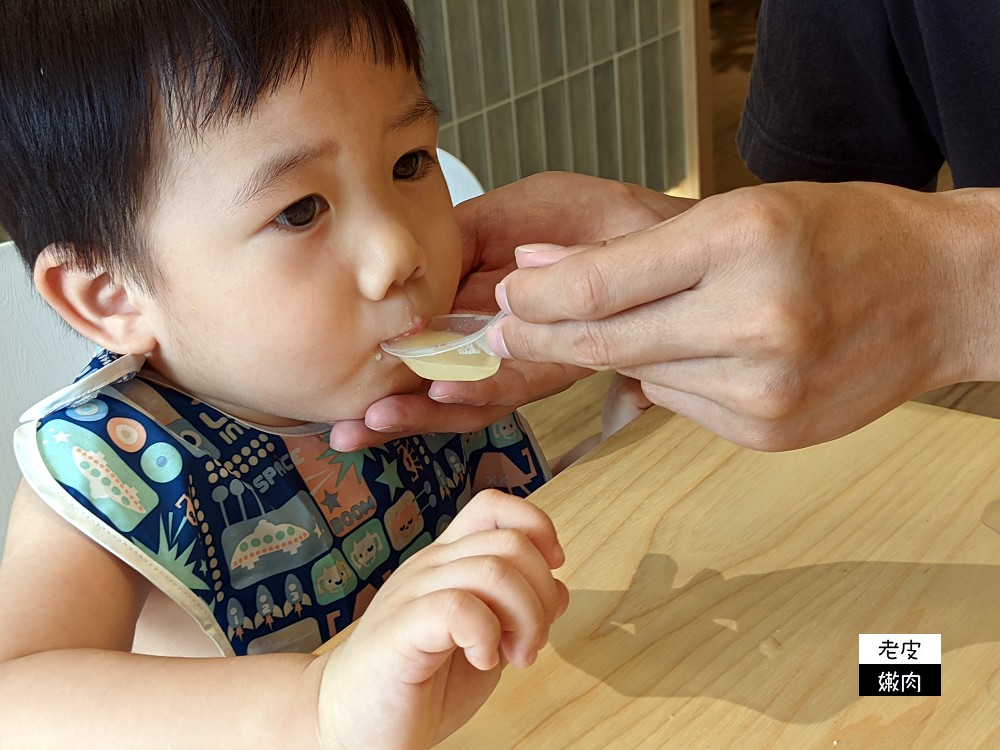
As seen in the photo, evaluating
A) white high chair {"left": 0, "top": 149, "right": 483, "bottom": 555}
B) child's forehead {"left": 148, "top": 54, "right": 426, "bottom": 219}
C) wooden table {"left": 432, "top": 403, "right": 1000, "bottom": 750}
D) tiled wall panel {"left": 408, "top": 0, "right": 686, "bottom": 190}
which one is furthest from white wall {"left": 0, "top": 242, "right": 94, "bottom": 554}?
tiled wall panel {"left": 408, "top": 0, "right": 686, "bottom": 190}

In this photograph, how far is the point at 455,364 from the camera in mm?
782

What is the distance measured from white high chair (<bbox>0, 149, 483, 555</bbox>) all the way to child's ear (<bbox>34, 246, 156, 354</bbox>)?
0.09 metres

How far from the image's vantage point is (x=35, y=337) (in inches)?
36.2

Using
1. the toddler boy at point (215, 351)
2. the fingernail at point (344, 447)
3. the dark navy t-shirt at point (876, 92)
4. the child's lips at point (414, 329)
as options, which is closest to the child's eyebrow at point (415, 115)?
the toddler boy at point (215, 351)

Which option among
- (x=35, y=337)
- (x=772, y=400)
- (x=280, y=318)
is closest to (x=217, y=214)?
(x=280, y=318)

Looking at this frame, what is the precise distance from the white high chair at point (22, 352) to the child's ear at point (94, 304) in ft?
0.31

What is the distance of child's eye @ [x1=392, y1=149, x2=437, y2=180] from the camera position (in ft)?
2.76

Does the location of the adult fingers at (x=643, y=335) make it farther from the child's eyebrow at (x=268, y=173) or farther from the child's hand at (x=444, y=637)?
the child's eyebrow at (x=268, y=173)

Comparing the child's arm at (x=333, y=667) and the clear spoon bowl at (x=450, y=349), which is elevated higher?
the clear spoon bowl at (x=450, y=349)

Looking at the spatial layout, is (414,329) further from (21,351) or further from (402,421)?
(21,351)

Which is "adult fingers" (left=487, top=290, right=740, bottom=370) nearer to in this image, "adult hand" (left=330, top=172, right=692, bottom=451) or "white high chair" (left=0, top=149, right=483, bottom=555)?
"adult hand" (left=330, top=172, right=692, bottom=451)

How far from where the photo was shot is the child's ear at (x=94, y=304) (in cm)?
79

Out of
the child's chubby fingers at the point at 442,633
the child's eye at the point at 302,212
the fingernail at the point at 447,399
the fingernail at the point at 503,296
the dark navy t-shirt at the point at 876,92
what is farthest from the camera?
the dark navy t-shirt at the point at 876,92

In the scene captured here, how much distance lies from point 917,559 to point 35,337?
2.37 feet
